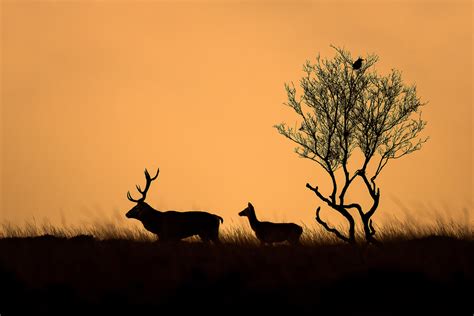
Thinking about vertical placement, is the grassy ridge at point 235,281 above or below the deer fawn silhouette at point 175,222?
below

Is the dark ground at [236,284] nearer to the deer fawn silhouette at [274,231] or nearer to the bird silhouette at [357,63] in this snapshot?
the deer fawn silhouette at [274,231]

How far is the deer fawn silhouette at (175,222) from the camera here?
2305cm

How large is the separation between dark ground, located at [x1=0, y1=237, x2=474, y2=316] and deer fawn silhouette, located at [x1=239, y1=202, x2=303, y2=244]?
5.66m

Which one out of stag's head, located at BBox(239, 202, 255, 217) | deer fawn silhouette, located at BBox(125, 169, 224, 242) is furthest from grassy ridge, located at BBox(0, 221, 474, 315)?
stag's head, located at BBox(239, 202, 255, 217)

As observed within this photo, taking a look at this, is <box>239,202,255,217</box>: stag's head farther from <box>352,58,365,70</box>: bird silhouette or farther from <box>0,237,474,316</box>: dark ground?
<box>0,237,474,316</box>: dark ground

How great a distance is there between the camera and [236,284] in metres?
12.9

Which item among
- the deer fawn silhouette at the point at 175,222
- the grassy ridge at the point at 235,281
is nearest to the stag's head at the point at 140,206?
the deer fawn silhouette at the point at 175,222

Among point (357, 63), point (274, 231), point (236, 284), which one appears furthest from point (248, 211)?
point (236, 284)

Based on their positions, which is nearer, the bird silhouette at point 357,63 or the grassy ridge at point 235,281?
the grassy ridge at point 235,281

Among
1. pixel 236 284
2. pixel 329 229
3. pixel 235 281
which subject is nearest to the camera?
pixel 236 284

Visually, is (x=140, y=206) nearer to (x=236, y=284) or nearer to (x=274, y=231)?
(x=274, y=231)

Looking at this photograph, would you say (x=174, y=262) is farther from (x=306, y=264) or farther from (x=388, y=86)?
(x=388, y=86)

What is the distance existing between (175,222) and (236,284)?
1046cm

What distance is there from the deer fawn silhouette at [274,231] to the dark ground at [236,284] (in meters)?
5.66
